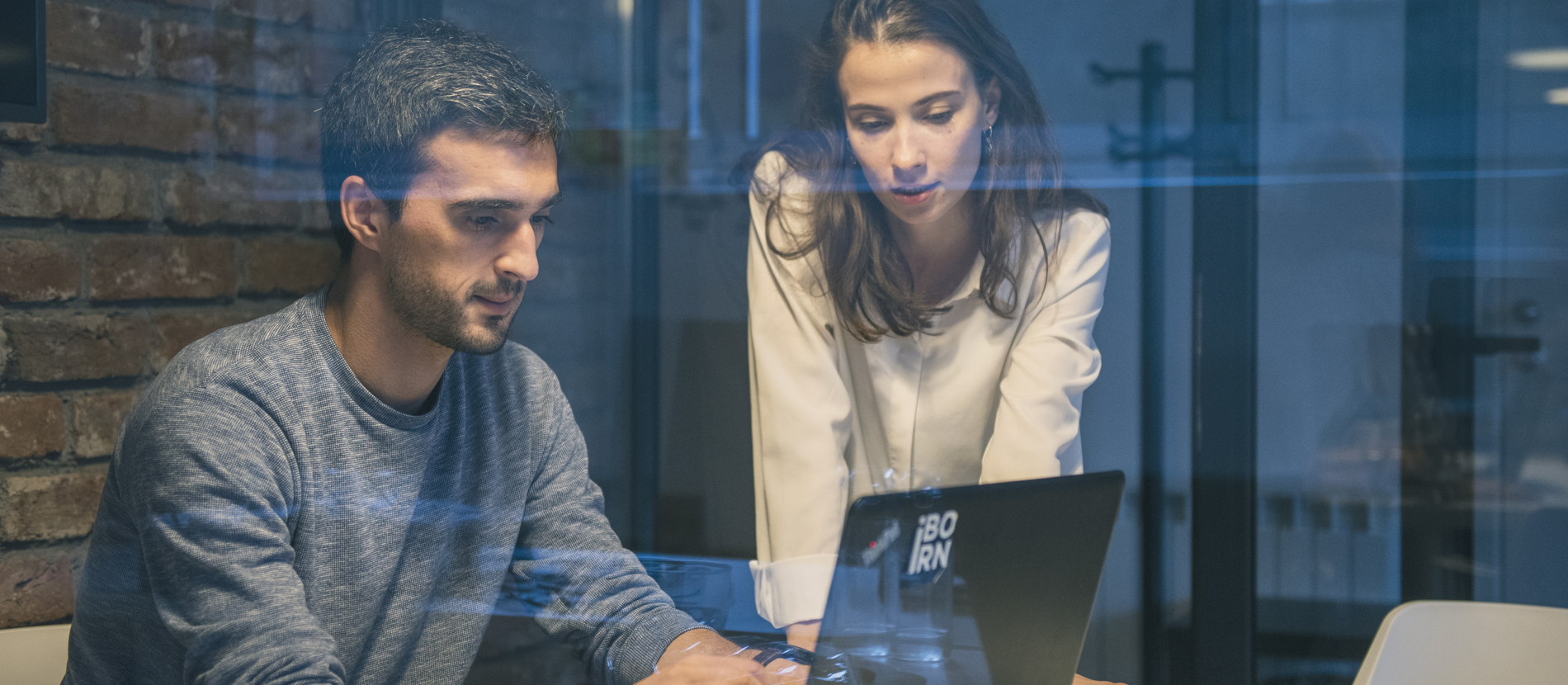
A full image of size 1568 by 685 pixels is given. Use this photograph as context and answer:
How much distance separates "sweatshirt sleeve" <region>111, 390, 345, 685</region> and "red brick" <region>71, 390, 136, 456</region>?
0.15 meters

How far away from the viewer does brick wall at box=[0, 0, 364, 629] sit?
1.01 m

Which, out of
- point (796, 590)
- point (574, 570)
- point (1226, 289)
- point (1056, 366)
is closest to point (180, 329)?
point (574, 570)

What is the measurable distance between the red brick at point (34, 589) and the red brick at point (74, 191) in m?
0.35

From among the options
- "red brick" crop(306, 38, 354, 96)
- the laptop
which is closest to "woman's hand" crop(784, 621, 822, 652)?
the laptop

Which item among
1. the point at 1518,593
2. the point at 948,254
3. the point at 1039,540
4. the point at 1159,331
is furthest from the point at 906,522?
the point at 1518,593

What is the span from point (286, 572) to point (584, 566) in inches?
14.1

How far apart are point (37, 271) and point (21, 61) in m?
0.20

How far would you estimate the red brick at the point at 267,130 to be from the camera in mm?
1161

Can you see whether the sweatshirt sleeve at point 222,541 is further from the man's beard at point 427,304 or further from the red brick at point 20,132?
the red brick at point 20,132

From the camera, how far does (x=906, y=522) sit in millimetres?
742

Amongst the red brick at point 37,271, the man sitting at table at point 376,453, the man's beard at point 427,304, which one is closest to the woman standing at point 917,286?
the man sitting at table at point 376,453

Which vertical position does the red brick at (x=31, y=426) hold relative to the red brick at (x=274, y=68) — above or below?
below

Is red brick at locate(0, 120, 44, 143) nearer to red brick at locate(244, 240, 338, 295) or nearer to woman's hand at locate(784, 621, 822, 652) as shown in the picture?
red brick at locate(244, 240, 338, 295)

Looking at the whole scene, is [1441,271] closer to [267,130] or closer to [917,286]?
[917,286]
